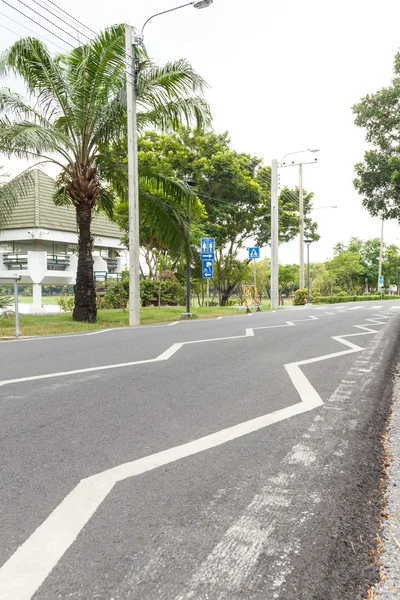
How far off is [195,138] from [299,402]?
83.6 ft

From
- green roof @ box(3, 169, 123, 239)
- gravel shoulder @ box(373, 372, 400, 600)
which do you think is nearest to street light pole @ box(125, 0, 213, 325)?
gravel shoulder @ box(373, 372, 400, 600)

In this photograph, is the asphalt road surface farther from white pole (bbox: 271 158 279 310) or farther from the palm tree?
white pole (bbox: 271 158 279 310)

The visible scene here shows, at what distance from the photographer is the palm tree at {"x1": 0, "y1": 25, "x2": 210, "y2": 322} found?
1255 cm

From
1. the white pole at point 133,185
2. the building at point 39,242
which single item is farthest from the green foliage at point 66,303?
the white pole at point 133,185

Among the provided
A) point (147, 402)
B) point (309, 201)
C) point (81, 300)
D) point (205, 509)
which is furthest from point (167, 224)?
point (309, 201)

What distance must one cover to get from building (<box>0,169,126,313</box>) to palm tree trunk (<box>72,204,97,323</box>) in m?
13.6

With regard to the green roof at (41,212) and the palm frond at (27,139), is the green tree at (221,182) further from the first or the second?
the palm frond at (27,139)

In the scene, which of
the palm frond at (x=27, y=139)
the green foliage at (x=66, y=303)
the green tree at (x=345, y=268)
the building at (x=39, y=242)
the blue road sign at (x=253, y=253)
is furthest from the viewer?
the green tree at (x=345, y=268)

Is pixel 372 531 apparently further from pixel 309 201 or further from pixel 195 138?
pixel 309 201

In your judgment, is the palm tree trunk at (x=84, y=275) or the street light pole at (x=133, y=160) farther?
the palm tree trunk at (x=84, y=275)

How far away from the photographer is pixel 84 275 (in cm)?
1399

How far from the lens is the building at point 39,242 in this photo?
28000mm

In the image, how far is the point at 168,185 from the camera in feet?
49.2

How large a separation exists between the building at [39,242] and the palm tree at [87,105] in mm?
14287
